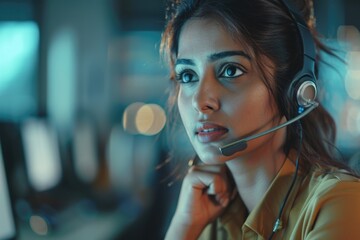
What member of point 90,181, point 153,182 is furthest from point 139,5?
point 153,182

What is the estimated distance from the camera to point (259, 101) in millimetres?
1033

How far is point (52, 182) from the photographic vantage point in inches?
95.7

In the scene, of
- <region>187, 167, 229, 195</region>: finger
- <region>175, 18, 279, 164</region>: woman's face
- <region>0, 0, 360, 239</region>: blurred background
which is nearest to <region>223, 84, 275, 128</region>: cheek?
<region>175, 18, 279, 164</region>: woman's face

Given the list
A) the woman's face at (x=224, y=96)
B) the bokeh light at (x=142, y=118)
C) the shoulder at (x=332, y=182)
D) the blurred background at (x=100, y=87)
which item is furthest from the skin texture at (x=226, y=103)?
the bokeh light at (x=142, y=118)

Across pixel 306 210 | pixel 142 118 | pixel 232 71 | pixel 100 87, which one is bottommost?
pixel 142 118

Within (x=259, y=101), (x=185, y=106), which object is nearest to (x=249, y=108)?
(x=259, y=101)

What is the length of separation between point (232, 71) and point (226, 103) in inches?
2.5

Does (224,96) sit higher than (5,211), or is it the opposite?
(224,96)

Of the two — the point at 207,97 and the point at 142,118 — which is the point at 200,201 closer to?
the point at 207,97

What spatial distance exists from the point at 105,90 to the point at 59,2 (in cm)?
80

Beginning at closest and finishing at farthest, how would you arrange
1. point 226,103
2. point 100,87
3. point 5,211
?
point 226,103 < point 5,211 < point 100,87

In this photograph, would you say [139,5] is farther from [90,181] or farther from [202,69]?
[202,69]

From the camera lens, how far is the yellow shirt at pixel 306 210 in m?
0.91

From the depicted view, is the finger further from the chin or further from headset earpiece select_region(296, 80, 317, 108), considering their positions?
headset earpiece select_region(296, 80, 317, 108)
